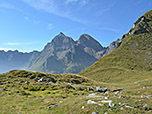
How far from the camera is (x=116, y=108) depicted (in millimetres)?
12938

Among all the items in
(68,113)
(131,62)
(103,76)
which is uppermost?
(131,62)

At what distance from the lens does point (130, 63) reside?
89.8 meters

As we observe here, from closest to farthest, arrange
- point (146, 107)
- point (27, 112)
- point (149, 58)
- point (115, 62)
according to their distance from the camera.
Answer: point (146, 107) < point (27, 112) < point (149, 58) < point (115, 62)

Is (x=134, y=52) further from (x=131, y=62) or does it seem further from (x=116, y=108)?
(x=116, y=108)

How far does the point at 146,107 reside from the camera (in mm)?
12625

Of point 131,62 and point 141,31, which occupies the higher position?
point 141,31

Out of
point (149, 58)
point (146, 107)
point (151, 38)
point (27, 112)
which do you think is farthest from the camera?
point (151, 38)

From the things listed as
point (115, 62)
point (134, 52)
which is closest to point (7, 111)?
point (115, 62)

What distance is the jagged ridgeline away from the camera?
7378 centimetres

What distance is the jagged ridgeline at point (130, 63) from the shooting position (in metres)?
73.8

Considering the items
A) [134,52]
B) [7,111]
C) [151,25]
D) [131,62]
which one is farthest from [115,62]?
[7,111]

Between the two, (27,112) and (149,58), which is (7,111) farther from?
(149,58)

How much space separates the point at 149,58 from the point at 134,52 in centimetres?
1548

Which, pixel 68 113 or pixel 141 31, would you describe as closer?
pixel 68 113
